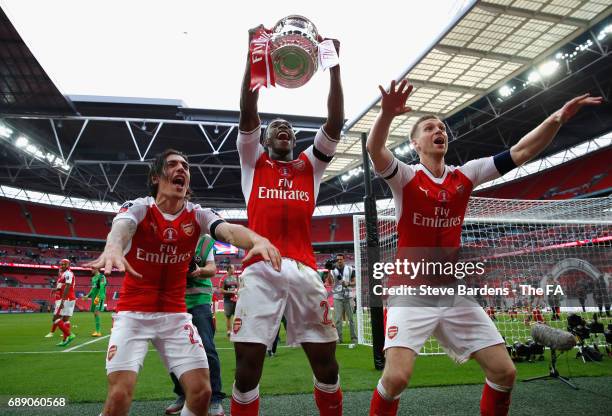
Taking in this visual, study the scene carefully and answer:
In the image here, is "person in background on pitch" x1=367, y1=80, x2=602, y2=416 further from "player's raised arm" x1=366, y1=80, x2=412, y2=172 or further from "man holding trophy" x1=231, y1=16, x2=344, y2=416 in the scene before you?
"man holding trophy" x1=231, y1=16, x2=344, y2=416

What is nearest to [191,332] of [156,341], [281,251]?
[156,341]

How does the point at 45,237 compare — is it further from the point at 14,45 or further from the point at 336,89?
the point at 336,89

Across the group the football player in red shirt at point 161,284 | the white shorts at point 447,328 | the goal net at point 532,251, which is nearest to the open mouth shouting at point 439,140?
the white shorts at point 447,328

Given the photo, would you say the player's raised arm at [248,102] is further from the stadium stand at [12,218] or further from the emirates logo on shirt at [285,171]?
the stadium stand at [12,218]

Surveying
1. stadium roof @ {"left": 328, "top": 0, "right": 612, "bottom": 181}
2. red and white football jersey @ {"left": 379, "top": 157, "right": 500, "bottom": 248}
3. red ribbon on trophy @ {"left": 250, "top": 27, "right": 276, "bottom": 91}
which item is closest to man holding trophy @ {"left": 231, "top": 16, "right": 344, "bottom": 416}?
red ribbon on trophy @ {"left": 250, "top": 27, "right": 276, "bottom": 91}

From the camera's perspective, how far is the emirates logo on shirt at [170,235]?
3.01 meters

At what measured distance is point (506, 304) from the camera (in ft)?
25.7

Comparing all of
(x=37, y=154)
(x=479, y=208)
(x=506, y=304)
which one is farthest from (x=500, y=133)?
(x=37, y=154)

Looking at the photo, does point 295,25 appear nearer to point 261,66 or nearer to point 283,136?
point 261,66

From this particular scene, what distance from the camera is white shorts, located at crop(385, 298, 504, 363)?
8.59 ft

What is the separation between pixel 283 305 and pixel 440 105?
64.2 feet

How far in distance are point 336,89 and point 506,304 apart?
6.72 metres

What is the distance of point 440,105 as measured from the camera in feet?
65.4

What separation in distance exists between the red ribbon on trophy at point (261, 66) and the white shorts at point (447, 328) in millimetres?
1746
